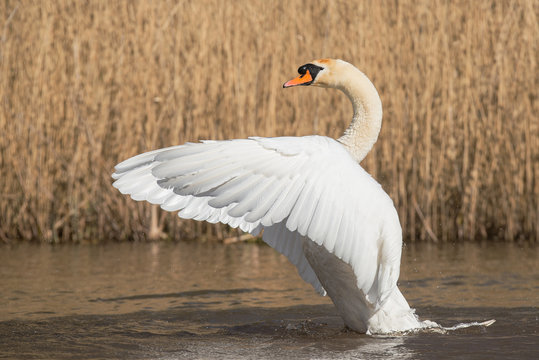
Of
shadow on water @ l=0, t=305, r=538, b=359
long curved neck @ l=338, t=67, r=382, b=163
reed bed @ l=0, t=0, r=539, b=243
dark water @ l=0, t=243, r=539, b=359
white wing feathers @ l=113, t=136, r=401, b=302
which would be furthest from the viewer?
reed bed @ l=0, t=0, r=539, b=243

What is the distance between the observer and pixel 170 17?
28.6 ft

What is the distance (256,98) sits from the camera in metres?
8.80

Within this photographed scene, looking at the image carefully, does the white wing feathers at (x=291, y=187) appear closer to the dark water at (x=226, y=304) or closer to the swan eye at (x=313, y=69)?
the dark water at (x=226, y=304)

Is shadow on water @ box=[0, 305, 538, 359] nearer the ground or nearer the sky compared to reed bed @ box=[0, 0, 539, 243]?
nearer the ground

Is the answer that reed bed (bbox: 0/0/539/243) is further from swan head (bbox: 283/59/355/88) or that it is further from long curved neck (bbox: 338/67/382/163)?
long curved neck (bbox: 338/67/382/163)

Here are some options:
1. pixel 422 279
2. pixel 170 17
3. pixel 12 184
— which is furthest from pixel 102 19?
pixel 422 279

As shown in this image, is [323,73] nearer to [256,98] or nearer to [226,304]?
[226,304]

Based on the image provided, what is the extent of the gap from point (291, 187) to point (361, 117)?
114cm

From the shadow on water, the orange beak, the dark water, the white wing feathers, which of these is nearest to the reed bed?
the dark water

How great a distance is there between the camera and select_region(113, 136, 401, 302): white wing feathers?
13.0 feet

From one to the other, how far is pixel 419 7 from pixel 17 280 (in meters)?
4.15

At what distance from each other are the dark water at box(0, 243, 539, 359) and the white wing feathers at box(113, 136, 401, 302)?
2.26 feet

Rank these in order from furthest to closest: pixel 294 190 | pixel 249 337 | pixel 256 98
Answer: pixel 256 98 < pixel 249 337 < pixel 294 190

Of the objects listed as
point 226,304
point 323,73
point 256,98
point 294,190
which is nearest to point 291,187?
point 294,190
